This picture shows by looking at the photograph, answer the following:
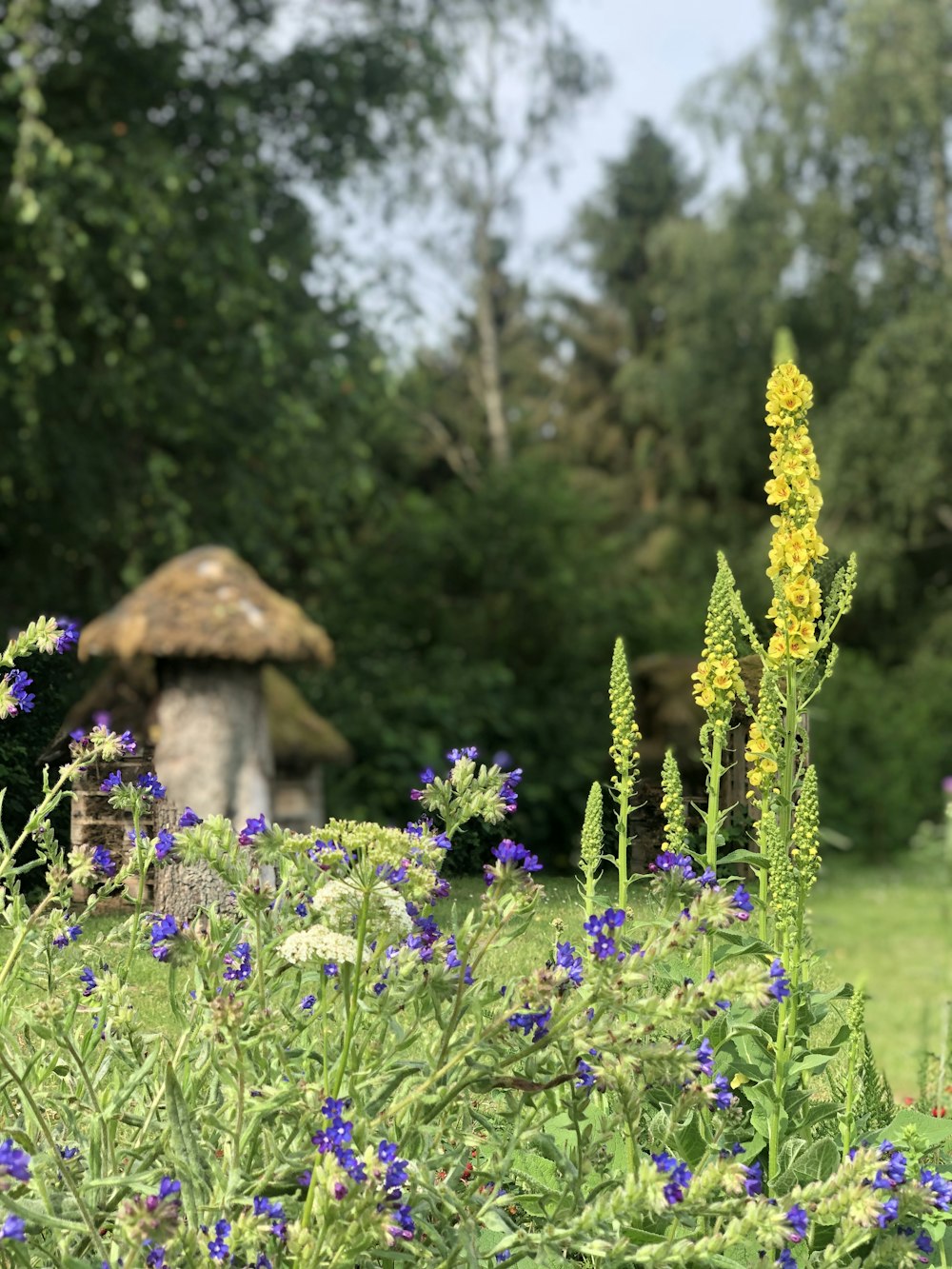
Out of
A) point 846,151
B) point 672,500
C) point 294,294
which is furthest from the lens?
point 672,500

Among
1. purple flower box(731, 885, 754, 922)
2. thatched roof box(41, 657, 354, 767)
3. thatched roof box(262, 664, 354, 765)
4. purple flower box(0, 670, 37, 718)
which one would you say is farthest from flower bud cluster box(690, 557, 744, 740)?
thatched roof box(262, 664, 354, 765)

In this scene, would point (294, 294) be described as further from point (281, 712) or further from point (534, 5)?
point (534, 5)

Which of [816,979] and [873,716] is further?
[873,716]

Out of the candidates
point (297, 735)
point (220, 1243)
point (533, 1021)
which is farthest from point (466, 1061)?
point (297, 735)

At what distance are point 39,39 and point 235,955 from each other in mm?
9767

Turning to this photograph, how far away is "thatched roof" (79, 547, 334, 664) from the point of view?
6.66 meters

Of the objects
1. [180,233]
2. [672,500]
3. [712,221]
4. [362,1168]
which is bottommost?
[362,1168]

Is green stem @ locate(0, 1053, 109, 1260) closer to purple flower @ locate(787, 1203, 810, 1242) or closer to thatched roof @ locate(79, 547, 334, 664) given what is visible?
purple flower @ locate(787, 1203, 810, 1242)

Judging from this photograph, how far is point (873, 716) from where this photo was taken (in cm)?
1348

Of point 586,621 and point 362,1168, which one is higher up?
point 586,621

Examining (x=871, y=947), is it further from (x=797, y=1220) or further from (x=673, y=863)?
(x=797, y=1220)

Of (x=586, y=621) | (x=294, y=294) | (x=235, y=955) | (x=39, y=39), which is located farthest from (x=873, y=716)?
(x=235, y=955)

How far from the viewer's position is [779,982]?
1.78 m

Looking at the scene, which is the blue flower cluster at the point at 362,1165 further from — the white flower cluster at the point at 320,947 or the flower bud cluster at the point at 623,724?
the flower bud cluster at the point at 623,724
